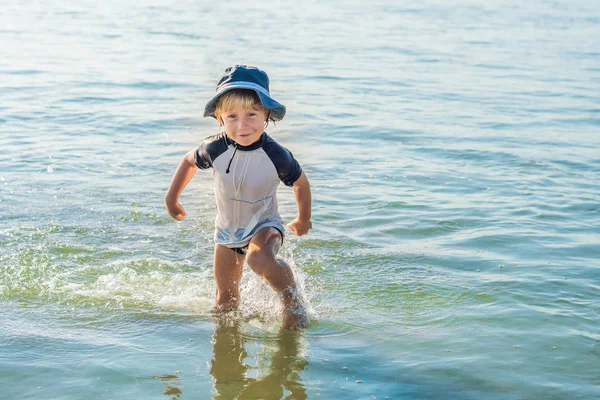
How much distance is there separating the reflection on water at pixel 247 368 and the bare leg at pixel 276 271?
0.13m

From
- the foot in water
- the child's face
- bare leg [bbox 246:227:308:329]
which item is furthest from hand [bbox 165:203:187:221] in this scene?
the foot in water

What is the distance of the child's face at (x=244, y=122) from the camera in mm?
4715

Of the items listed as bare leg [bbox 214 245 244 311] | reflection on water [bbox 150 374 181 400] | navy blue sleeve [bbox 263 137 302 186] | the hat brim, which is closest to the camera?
reflection on water [bbox 150 374 181 400]

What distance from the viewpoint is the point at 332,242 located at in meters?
6.81

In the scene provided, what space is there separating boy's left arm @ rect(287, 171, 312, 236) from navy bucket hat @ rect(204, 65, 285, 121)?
445mm

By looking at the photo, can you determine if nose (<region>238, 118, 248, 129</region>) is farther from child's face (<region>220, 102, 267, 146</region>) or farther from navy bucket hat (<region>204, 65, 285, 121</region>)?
navy bucket hat (<region>204, 65, 285, 121</region>)

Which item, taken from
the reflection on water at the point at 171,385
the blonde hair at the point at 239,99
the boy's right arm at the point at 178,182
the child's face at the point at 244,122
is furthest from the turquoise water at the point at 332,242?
the blonde hair at the point at 239,99

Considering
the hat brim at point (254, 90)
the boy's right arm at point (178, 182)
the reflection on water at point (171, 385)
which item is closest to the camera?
the reflection on water at point (171, 385)

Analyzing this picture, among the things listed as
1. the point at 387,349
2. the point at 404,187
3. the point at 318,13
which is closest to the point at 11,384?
the point at 387,349

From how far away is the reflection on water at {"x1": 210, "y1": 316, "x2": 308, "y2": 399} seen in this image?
13.6ft

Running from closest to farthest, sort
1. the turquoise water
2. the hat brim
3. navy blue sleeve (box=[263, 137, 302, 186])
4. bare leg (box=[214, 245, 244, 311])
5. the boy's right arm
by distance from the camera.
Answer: the turquoise water
the hat brim
navy blue sleeve (box=[263, 137, 302, 186])
the boy's right arm
bare leg (box=[214, 245, 244, 311])

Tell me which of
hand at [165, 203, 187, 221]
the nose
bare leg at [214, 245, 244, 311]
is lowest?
bare leg at [214, 245, 244, 311]

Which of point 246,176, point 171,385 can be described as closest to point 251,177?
point 246,176

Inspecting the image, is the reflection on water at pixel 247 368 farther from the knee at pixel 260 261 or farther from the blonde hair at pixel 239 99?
the blonde hair at pixel 239 99
